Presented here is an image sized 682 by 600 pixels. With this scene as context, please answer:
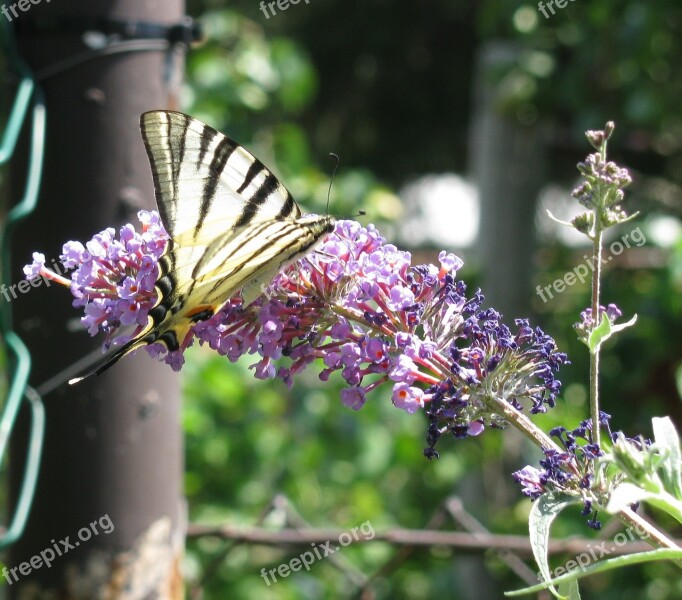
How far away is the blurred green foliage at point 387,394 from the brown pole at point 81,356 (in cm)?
100

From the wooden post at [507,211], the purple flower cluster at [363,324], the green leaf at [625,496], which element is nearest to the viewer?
the green leaf at [625,496]

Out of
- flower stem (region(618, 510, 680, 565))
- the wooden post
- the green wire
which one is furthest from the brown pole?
the wooden post

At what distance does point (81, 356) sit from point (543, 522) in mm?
809

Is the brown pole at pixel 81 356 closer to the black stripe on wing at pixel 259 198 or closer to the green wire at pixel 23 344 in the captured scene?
the green wire at pixel 23 344

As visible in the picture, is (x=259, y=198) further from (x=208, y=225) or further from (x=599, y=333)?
(x=599, y=333)

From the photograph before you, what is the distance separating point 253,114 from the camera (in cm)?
290

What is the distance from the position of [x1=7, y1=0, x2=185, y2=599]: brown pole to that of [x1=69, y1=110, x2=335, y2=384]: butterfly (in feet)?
0.94

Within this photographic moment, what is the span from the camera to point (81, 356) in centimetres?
129

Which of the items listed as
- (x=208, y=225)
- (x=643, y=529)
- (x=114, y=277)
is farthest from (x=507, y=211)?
(x=643, y=529)

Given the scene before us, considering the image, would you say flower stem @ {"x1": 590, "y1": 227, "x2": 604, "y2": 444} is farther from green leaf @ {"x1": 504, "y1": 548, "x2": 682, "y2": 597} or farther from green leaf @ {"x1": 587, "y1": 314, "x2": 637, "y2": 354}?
green leaf @ {"x1": 504, "y1": 548, "x2": 682, "y2": 597}

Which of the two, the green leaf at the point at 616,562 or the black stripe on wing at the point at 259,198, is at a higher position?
the black stripe on wing at the point at 259,198

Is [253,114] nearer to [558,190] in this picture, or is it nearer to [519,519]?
[519,519]

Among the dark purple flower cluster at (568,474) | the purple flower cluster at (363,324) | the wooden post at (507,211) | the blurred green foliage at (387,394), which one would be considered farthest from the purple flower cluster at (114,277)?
the wooden post at (507,211)

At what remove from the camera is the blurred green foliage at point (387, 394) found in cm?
251
